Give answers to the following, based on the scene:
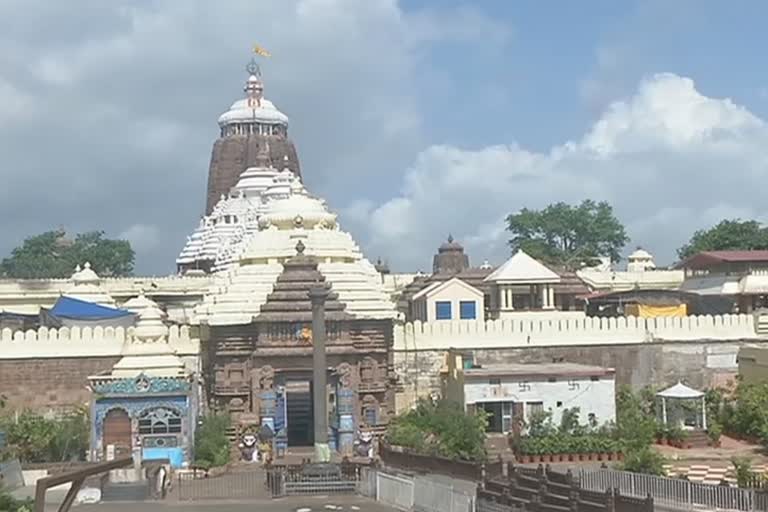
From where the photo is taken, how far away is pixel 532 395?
32375 millimetres

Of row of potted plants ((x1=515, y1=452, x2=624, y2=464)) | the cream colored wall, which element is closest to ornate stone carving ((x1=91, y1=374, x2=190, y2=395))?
row of potted plants ((x1=515, y1=452, x2=624, y2=464))

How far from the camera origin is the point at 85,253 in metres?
90.6

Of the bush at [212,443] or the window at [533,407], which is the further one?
the window at [533,407]

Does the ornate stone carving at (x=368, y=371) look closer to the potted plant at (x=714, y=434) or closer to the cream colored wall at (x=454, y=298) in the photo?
the potted plant at (x=714, y=434)

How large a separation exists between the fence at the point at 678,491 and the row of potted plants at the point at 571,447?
686 centimetres

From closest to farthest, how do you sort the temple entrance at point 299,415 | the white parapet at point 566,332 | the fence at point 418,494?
the fence at point 418,494 → the temple entrance at point 299,415 → the white parapet at point 566,332

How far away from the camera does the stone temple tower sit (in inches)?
3059

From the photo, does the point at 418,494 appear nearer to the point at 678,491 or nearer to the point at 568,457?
the point at 678,491

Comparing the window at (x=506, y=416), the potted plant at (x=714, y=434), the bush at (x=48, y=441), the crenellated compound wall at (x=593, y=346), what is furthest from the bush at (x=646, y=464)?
the bush at (x=48, y=441)

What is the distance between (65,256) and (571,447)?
66364 mm

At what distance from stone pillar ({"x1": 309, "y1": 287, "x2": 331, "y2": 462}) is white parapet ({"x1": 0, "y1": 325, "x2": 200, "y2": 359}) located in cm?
Result: 701

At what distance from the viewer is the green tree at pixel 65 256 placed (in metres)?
88.2

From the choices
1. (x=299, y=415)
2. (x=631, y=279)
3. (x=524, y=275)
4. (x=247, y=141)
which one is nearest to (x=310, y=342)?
(x=299, y=415)

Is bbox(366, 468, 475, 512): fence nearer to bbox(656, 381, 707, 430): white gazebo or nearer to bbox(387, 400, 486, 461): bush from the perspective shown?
bbox(387, 400, 486, 461): bush
